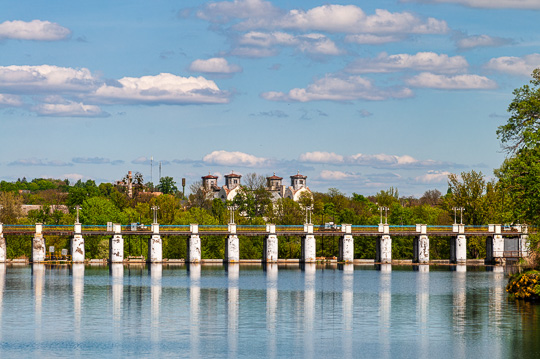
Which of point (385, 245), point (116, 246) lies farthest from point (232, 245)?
point (385, 245)

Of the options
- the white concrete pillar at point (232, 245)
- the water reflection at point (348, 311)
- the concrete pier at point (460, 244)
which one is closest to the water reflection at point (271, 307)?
the water reflection at point (348, 311)

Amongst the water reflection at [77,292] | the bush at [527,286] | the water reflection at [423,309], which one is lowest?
the water reflection at [423,309]

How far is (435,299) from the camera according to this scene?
72.1m

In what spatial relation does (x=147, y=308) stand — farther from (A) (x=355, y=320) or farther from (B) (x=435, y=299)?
(B) (x=435, y=299)

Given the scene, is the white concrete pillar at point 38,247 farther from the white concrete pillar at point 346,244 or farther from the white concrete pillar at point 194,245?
the white concrete pillar at point 346,244

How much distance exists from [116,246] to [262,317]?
232ft

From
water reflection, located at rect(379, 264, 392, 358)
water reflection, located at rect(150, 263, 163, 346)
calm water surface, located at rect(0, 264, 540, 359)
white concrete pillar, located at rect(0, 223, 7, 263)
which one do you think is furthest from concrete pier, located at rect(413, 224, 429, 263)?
white concrete pillar, located at rect(0, 223, 7, 263)

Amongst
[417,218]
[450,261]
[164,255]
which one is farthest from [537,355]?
[417,218]

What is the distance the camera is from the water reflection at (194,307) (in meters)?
47.4

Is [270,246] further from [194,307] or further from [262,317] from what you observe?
[262,317]

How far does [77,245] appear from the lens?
124500mm

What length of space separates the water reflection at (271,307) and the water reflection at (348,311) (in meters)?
3.84

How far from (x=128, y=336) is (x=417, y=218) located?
417ft

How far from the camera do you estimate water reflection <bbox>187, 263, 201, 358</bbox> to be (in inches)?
1868
